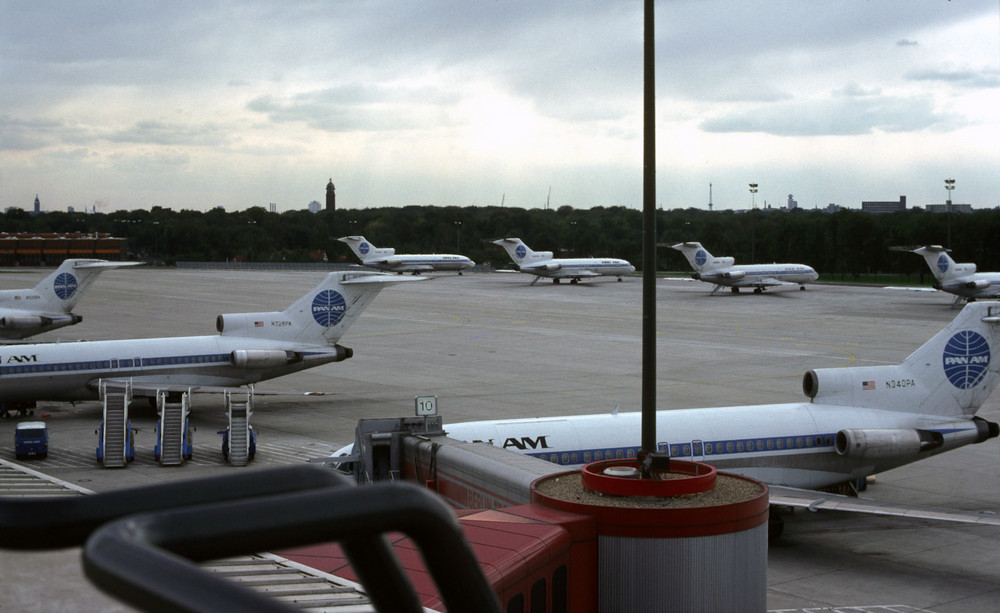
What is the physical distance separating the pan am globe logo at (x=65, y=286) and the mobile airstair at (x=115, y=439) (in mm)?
27741

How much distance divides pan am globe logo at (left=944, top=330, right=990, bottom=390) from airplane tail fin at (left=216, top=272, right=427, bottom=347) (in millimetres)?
22827

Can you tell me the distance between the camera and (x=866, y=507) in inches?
976

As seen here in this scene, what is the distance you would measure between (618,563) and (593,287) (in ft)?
364

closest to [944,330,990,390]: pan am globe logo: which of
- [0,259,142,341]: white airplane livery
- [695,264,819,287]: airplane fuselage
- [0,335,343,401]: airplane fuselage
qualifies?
[0,335,343,401]: airplane fuselage

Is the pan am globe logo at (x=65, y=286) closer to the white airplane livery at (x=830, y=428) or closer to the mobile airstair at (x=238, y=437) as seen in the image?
the mobile airstair at (x=238, y=437)

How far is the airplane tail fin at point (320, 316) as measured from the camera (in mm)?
45281

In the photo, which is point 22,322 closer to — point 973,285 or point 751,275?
point 973,285

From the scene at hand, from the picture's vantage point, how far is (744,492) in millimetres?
16141

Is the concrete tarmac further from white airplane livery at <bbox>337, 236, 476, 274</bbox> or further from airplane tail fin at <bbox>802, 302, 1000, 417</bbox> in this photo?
white airplane livery at <bbox>337, 236, 476, 274</bbox>

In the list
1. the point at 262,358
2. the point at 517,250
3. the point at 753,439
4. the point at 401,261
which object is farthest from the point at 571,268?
the point at 753,439

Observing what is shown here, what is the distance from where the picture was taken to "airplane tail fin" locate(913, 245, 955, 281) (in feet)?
302

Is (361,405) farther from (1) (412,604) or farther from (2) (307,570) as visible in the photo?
(1) (412,604)

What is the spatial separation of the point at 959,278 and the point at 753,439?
242ft

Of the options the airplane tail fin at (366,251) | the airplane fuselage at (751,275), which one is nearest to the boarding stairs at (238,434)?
the airplane fuselage at (751,275)
